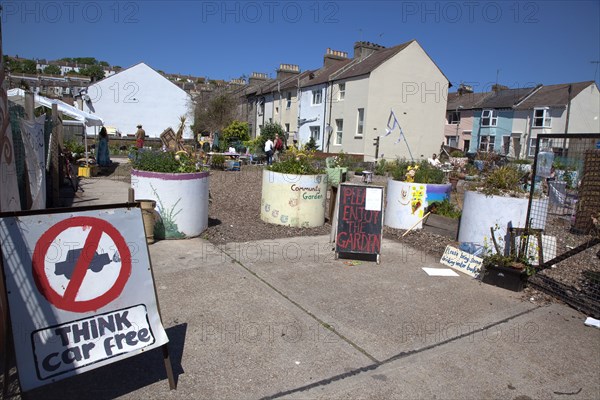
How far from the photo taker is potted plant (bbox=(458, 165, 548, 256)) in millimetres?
6574

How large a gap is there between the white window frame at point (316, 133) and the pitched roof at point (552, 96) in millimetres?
18389

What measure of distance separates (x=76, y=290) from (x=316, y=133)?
103ft

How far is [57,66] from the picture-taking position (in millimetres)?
119500

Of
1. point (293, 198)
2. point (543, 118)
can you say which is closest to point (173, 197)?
point (293, 198)

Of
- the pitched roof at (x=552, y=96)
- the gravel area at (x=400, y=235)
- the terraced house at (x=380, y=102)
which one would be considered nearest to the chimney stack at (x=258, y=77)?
the terraced house at (x=380, y=102)

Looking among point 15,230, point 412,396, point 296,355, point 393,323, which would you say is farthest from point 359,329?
point 15,230

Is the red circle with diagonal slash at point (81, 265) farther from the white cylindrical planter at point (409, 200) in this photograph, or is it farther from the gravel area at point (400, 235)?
the white cylindrical planter at point (409, 200)

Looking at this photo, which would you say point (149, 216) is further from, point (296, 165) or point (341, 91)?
point (341, 91)

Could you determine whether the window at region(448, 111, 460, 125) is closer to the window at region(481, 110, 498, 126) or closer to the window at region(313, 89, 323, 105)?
the window at region(481, 110, 498, 126)

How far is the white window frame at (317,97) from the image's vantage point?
3247 cm

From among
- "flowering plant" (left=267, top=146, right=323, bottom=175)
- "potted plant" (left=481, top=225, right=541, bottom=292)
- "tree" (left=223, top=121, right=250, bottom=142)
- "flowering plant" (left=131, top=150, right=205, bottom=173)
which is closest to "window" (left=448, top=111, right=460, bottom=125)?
"tree" (left=223, top=121, right=250, bottom=142)

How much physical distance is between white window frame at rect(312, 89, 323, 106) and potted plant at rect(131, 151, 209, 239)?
87.1ft

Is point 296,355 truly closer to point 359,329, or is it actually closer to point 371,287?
point 359,329

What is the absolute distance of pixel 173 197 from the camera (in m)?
6.64
